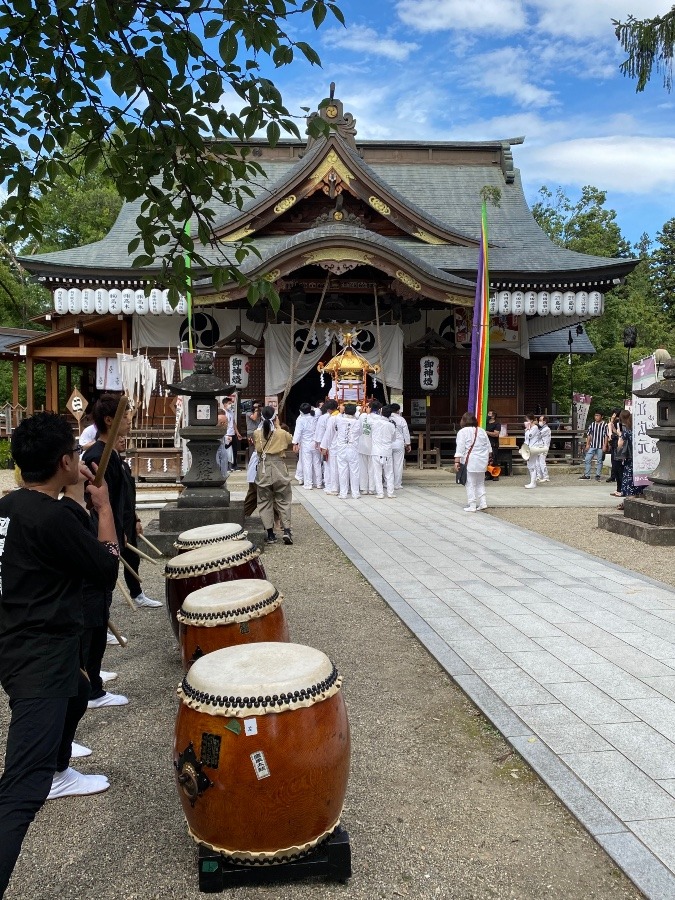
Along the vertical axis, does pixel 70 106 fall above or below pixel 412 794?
above

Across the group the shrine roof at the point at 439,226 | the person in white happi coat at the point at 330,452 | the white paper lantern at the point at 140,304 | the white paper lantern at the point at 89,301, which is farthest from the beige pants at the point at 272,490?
the white paper lantern at the point at 89,301

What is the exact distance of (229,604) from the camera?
3234mm

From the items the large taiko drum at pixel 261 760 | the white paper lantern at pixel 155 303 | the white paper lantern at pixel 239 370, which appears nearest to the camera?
the large taiko drum at pixel 261 760

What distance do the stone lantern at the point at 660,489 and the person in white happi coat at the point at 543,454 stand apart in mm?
5532

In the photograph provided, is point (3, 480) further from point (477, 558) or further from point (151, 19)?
point (151, 19)

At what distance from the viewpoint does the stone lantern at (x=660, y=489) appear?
27.7ft

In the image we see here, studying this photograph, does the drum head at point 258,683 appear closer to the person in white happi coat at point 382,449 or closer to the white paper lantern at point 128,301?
the person in white happi coat at point 382,449

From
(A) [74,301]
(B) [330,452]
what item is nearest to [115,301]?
(A) [74,301]

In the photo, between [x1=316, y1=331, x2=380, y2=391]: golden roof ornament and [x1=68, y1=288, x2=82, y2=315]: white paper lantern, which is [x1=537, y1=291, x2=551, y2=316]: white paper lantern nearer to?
[x1=316, y1=331, x2=380, y2=391]: golden roof ornament

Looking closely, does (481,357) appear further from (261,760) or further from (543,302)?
(261,760)

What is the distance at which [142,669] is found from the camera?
14.4 ft

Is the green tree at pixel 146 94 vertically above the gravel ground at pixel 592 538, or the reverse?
the green tree at pixel 146 94

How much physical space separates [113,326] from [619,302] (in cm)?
2072

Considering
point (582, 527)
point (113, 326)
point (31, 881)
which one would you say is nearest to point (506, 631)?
point (31, 881)
